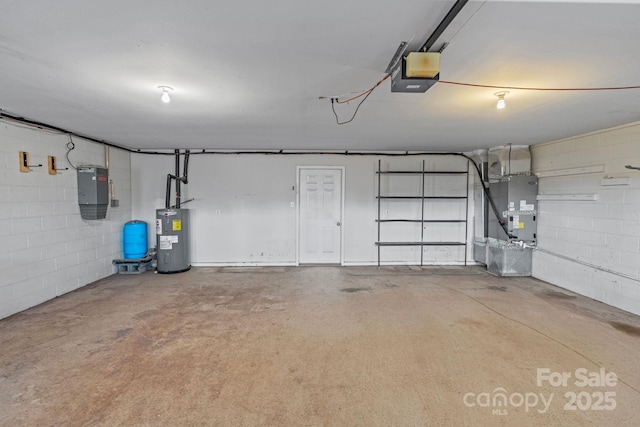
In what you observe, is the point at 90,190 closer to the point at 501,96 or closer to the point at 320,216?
the point at 320,216

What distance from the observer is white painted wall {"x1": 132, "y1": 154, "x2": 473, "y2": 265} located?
18.9 ft

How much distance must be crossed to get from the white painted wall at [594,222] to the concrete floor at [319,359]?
366 mm

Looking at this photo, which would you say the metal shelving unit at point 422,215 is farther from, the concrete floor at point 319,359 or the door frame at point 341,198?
the concrete floor at point 319,359

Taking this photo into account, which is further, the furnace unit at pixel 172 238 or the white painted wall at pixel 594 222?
the furnace unit at pixel 172 238

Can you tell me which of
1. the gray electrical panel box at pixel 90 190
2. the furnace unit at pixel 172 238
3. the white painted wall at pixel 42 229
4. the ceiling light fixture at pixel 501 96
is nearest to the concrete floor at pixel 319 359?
the white painted wall at pixel 42 229

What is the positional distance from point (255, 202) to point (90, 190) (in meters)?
2.53

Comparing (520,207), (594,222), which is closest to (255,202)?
(520,207)

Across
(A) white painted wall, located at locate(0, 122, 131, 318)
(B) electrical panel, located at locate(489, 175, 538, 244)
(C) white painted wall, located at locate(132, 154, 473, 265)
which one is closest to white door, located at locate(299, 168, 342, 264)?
(C) white painted wall, located at locate(132, 154, 473, 265)

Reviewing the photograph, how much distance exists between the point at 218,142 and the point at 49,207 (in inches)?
93.7

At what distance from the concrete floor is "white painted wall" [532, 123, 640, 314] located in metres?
0.37

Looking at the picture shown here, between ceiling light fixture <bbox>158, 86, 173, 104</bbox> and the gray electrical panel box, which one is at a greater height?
ceiling light fixture <bbox>158, 86, 173, 104</bbox>

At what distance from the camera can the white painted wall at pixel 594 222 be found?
3.60 m

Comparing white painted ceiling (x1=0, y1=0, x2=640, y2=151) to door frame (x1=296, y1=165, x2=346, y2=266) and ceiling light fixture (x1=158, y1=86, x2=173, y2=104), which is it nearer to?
ceiling light fixture (x1=158, y1=86, x2=173, y2=104)

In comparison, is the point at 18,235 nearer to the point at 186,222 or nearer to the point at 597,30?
the point at 186,222
